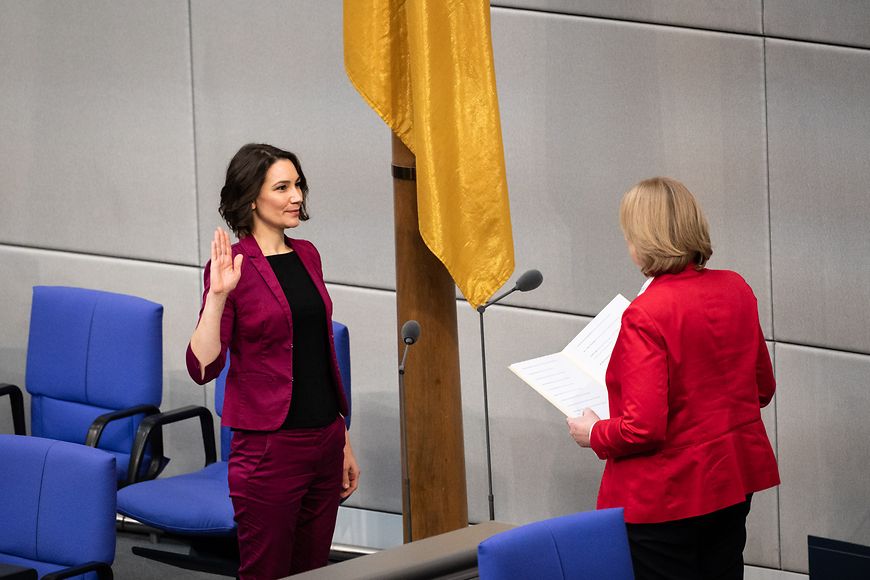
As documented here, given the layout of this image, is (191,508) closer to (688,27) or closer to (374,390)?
(374,390)

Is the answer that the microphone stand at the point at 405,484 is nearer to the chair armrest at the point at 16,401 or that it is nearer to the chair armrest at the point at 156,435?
the chair armrest at the point at 156,435

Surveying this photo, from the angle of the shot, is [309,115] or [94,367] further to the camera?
[309,115]

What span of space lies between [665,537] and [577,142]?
1893 millimetres

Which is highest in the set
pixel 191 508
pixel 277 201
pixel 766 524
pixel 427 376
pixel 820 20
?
pixel 820 20

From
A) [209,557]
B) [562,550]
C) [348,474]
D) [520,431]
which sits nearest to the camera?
[562,550]

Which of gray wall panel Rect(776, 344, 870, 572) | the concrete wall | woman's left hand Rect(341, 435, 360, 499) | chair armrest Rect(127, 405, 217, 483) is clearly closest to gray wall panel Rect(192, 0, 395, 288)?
the concrete wall

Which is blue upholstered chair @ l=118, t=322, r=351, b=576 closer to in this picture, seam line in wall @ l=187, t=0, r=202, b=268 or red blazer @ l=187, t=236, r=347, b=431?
red blazer @ l=187, t=236, r=347, b=431

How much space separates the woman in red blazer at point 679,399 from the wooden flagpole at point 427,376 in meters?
0.94

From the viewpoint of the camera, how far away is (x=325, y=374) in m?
3.13

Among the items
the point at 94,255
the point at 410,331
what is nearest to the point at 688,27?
the point at 410,331

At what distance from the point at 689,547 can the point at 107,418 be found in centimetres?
227

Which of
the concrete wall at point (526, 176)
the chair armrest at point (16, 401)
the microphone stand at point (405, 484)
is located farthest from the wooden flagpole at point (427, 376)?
the chair armrest at point (16, 401)

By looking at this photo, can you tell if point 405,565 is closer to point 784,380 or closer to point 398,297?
point 398,297

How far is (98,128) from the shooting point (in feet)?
17.2
